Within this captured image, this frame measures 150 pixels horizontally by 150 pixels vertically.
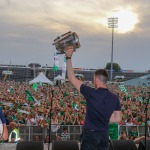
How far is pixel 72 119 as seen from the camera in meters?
14.4

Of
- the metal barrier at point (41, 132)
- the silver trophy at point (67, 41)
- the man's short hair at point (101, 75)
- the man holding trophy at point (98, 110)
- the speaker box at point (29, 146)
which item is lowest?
the metal barrier at point (41, 132)

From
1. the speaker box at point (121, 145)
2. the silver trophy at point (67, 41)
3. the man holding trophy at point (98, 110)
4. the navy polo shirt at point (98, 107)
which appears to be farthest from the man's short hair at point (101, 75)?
the speaker box at point (121, 145)

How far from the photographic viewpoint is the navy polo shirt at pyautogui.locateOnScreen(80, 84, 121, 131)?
4719mm

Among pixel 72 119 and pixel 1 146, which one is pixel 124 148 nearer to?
pixel 1 146

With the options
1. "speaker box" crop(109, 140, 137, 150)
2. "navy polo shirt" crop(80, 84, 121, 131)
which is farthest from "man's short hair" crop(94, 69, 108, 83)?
"speaker box" crop(109, 140, 137, 150)

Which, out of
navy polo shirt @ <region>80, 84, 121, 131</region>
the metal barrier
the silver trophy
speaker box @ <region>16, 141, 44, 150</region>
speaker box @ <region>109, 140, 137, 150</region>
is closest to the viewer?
navy polo shirt @ <region>80, 84, 121, 131</region>

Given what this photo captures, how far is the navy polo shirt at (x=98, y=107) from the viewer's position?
15.5 ft

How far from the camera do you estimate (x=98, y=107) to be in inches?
186

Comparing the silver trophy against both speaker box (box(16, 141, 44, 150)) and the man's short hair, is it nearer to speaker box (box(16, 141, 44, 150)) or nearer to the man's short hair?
the man's short hair

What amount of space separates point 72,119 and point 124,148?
7850 mm

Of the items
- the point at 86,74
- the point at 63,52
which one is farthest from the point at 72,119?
the point at 86,74

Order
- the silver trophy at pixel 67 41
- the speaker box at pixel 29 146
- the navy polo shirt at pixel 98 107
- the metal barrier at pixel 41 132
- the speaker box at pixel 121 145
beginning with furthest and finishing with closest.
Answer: the metal barrier at pixel 41 132 → the speaker box at pixel 121 145 → the speaker box at pixel 29 146 → the silver trophy at pixel 67 41 → the navy polo shirt at pixel 98 107

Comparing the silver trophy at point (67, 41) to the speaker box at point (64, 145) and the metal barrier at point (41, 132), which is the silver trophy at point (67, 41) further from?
the metal barrier at point (41, 132)

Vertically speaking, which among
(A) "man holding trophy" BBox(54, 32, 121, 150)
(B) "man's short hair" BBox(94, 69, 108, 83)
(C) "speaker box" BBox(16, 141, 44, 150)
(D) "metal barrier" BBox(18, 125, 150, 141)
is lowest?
(D) "metal barrier" BBox(18, 125, 150, 141)
